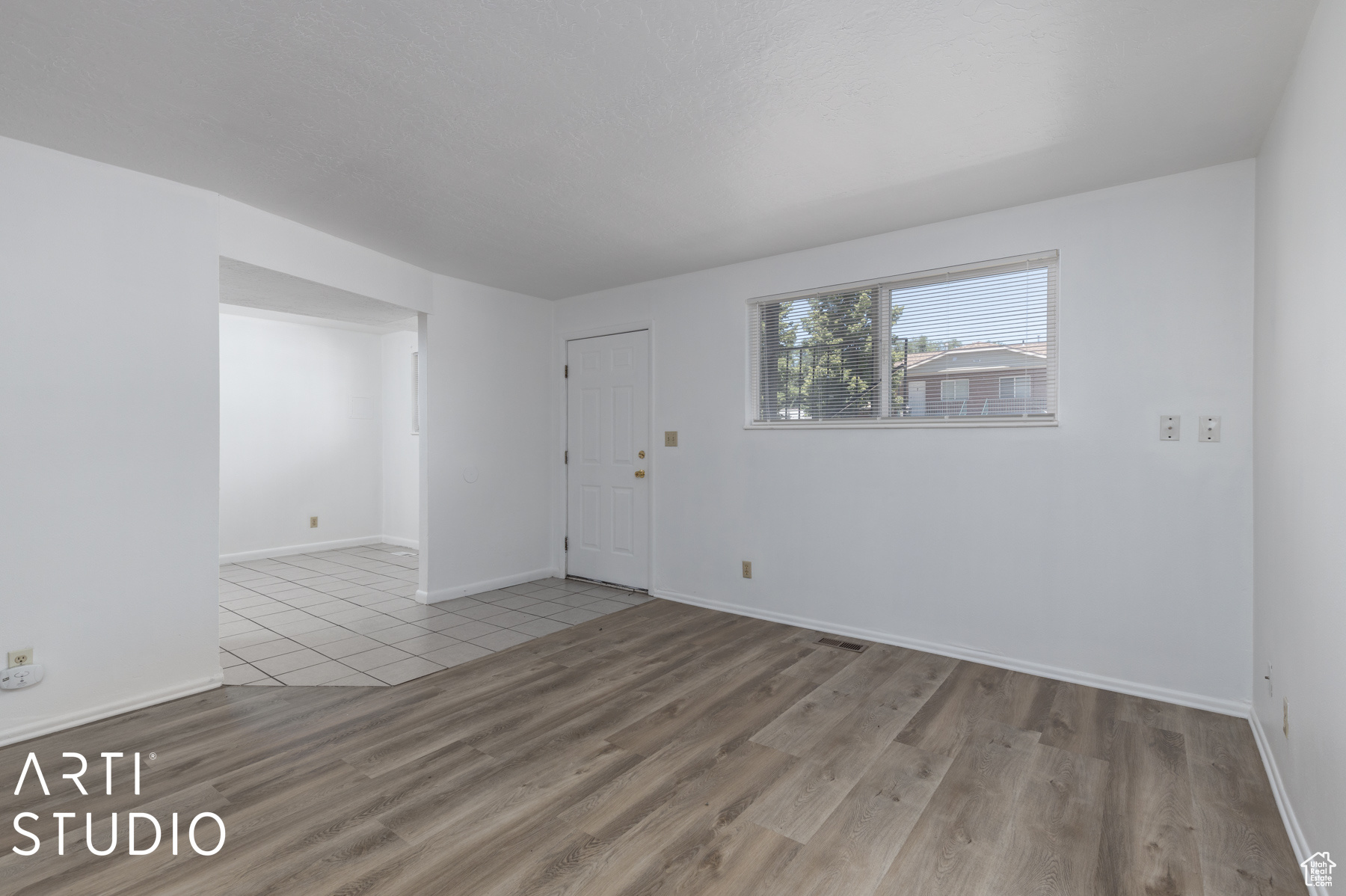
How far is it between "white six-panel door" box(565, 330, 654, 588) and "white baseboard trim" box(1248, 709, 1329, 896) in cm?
359

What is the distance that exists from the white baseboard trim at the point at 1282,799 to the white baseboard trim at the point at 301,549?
298 inches

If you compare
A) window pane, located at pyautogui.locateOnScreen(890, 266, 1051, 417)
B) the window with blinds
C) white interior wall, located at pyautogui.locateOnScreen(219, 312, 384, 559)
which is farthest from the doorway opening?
window pane, located at pyautogui.locateOnScreen(890, 266, 1051, 417)

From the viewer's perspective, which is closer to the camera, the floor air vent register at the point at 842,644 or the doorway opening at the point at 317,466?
the floor air vent register at the point at 842,644

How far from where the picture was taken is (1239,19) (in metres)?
1.84

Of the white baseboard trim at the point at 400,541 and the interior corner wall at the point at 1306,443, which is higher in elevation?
the interior corner wall at the point at 1306,443

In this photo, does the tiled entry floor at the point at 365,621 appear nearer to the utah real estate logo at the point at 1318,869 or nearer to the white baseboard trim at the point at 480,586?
the white baseboard trim at the point at 480,586

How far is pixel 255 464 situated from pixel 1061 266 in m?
7.24

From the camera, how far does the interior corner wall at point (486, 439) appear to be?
4.74 meters

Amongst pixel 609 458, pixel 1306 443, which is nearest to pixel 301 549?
pixel 609 458

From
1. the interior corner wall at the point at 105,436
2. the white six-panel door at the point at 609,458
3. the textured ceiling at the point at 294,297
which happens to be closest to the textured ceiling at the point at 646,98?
the interior corner wall at the point at 105,436

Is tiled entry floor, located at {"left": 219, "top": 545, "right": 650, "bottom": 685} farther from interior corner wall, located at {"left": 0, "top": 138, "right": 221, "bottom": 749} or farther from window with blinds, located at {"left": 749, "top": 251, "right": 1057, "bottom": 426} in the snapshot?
window with blinds, located at {"left": 749, "top": 251, "right": 1057, "bottom": 426}

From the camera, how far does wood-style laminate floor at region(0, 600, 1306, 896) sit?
70.1 inches

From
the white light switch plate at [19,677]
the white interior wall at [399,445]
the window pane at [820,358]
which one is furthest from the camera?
the white interior wall at [399,445]

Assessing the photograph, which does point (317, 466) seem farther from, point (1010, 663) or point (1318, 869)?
point (1318, 869)
